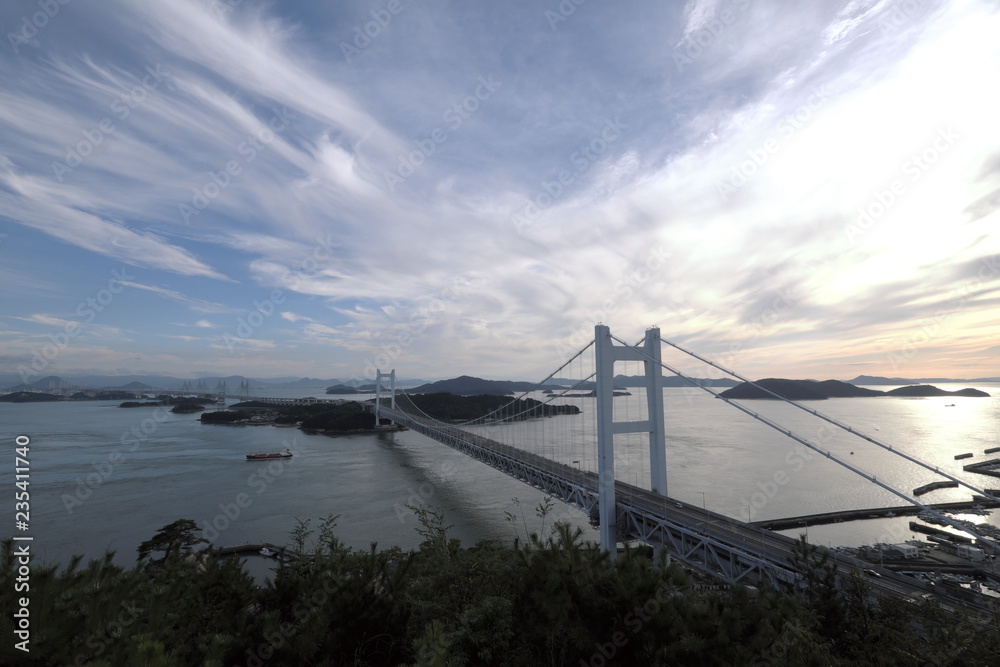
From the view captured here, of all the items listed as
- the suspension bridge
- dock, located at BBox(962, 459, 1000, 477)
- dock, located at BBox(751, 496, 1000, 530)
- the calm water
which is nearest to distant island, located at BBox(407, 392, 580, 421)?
the calm water

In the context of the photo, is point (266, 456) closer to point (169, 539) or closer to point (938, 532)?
point (169, 539)

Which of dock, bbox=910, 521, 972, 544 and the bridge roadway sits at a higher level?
the bridge roadway

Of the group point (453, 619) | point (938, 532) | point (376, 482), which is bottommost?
point (938, 532)

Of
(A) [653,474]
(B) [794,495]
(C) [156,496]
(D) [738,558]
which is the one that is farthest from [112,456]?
(B) [794,495]

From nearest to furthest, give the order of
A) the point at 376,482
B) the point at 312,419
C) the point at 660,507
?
1. the point at 660,507
2. the point at 376,482
3. the point at 312,419

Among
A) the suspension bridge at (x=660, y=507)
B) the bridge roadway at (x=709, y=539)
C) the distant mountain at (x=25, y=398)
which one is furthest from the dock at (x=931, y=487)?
the distant mountain at (x=25, y=398)

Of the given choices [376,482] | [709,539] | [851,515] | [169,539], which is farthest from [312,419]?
[709,539]

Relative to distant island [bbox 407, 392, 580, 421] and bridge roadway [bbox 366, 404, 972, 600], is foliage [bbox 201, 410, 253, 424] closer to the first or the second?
distant island [bbox 407, 392, 580, 421]
